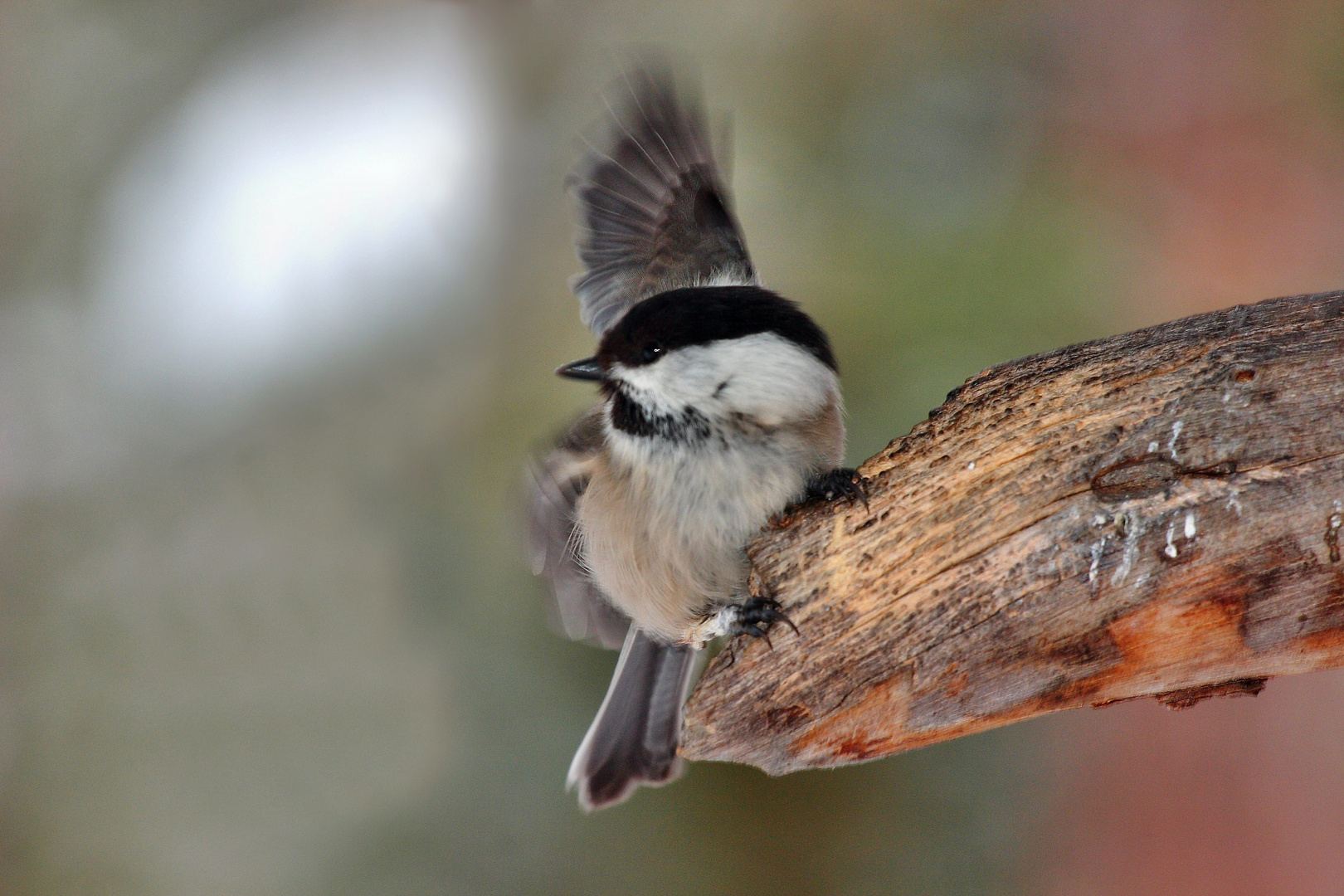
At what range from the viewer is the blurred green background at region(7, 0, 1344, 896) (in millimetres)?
2424

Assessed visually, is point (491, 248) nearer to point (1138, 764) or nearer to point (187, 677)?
point (187, 677)

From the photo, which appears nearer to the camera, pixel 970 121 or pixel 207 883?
pixel 207 883

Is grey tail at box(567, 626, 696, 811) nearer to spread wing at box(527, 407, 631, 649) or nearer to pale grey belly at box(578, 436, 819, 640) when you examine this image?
spread wing at box(527, 407, 631, 649)

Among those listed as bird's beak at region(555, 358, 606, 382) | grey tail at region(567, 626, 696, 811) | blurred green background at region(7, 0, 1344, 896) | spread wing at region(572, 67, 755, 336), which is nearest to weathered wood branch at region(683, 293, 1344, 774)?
bird's beak at region(555, 358, 606, 382)

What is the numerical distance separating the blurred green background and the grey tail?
2.11 feet

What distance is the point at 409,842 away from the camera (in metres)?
2.43

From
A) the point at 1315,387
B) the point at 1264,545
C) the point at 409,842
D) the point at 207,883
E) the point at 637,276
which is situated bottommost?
the point at 207,883

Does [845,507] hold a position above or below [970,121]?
below

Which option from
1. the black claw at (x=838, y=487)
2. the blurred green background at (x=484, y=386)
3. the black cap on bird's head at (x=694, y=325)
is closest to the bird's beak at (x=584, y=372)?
the black cap on bird's head at (x=694, y=325)

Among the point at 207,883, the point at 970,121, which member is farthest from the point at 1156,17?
the point at 207,883

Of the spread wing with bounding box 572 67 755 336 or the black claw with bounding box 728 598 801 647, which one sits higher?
the spread wing with bounding box 572 67 755 336

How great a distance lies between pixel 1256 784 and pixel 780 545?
198 centimetres

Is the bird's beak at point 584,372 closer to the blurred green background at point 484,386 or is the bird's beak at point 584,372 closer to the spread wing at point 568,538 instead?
the spread wing at point 568,538

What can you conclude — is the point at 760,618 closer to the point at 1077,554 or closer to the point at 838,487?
the point at 838,487
